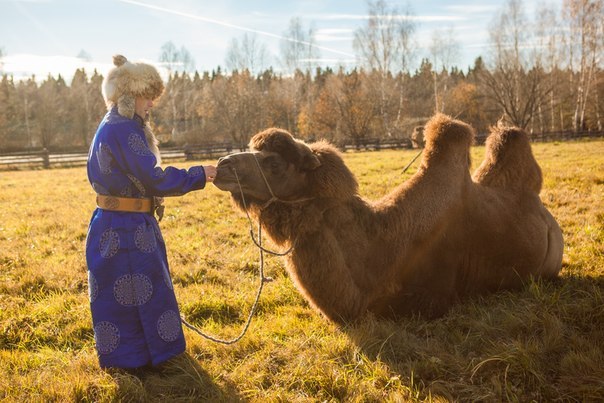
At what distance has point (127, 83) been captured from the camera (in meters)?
3.47

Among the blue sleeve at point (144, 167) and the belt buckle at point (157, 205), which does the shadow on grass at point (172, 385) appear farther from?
the blue sleeve at point (144, 167)

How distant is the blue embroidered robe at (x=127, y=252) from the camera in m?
3.41

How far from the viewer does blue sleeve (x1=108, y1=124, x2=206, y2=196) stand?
338cm

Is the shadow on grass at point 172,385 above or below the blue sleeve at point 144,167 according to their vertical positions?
below

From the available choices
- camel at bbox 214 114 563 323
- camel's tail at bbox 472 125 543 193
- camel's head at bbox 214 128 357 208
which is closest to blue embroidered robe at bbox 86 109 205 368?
camel's head at bbox 214 128 357 208

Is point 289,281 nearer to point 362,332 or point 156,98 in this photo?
point 362,332

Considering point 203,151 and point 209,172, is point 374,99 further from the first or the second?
point 209,172

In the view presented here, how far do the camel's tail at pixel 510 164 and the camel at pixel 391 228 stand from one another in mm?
321

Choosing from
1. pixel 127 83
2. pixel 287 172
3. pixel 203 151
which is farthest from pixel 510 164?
pixel 203 151

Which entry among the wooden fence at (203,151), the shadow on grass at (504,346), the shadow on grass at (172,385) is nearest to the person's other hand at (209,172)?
the shadow on grass at (172,385)

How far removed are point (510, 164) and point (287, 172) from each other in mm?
2753

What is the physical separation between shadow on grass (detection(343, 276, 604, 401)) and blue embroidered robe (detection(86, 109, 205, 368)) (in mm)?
1571

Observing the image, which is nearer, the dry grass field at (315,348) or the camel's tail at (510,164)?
the dry grass field at (315,348)

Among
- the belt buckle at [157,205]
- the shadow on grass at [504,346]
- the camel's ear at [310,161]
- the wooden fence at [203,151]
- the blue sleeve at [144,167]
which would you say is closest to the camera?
the shadow on grass at [504,346]
